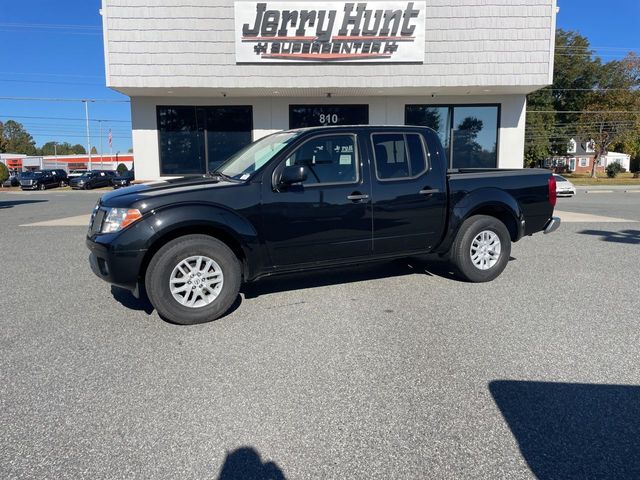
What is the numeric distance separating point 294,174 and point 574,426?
10.2ft

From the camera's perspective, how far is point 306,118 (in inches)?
585

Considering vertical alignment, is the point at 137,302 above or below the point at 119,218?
below

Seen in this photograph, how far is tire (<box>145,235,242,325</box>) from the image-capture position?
4.49 meters

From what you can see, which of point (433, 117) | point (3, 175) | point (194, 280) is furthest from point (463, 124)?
point (3, 175)

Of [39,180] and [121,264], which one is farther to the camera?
[39,180]

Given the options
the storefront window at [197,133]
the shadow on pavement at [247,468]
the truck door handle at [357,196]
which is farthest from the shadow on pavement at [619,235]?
the storefront window at [197,133]

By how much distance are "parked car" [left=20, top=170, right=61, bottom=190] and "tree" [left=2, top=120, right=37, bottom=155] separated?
113 metres

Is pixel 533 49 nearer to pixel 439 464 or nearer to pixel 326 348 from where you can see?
pixel 326 348

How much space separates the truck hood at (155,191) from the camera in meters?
4.53

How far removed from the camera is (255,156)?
5.45 metres

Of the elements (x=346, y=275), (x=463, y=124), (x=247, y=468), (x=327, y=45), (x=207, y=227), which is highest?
(x=327, y=45)

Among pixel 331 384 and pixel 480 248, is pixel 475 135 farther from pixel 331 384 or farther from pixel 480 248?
pixel 331 384

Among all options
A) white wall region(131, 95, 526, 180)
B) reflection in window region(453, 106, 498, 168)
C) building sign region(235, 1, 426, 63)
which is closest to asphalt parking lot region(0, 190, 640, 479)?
building sign region(235, 1, 426, 63)

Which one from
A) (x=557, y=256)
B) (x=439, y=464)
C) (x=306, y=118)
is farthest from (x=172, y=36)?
(x=439, y=464)
